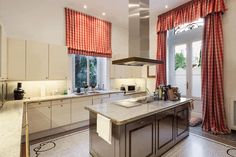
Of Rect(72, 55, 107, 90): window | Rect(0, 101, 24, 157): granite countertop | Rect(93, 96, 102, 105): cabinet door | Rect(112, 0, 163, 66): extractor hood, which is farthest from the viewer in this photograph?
Rect(72, 55, 107, 90): window

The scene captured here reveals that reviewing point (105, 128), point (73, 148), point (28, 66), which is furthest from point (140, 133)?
point (28, 66)

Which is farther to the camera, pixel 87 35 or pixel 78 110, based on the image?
pixel 87 35

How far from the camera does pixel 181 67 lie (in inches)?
182

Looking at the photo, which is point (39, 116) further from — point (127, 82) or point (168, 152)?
point (127, 82)

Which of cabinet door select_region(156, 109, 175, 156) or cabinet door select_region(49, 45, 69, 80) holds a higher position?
cabinet door select_region(49, 45, 69, 80)

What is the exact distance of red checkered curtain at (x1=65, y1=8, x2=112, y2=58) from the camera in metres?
3.95

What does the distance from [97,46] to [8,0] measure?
2.36 meters


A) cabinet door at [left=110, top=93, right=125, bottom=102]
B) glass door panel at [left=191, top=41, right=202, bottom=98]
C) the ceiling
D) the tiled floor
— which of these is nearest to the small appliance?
the tiled floor

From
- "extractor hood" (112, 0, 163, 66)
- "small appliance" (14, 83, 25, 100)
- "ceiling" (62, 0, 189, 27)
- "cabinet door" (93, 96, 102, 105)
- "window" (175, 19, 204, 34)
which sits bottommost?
"cabinet door" (93, 96, 102, 105)

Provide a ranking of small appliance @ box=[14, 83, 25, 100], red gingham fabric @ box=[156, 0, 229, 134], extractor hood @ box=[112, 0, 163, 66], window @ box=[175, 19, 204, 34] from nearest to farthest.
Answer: extractor hood @ box=[112, 0, 163, 66], small appliance @ box=[14, 83, 25, 100], red gingham fabric @ box=[156, 0, 229, 134], window @ box=[175, 19, 204, 34]

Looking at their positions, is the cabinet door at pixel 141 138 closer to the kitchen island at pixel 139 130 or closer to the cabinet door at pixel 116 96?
the kitchen island at pixel 139 130

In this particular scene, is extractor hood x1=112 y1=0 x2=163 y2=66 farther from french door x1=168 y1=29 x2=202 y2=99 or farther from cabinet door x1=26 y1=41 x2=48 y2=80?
french door x1=168 y1=29 x2=202 y2=99

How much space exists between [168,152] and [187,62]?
2.97 metres

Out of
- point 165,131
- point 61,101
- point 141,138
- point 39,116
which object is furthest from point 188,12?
point 39,116
